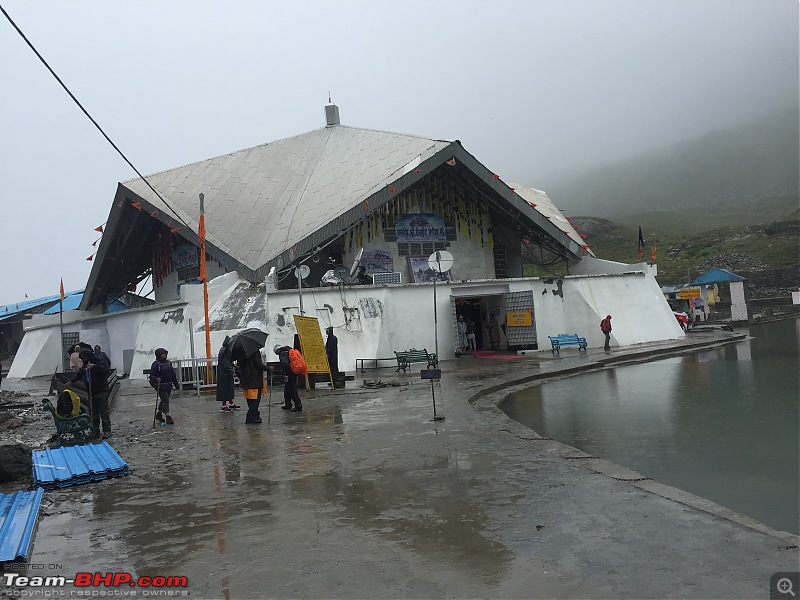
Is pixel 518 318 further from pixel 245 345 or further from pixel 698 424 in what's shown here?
pixel 698 424

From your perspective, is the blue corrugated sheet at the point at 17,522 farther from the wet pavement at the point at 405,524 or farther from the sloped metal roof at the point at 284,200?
the sloped metal roof at the point at 284,200

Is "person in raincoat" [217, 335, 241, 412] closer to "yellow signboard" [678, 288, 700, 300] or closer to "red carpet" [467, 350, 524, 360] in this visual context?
"red carpet" [467, 350, 524, 360]

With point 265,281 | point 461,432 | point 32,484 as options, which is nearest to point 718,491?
point 461,432

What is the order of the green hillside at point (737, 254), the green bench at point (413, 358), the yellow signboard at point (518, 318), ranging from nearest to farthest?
the green bench at point (413, 358), the yellow signboard at point (518, 318), the green hillside at point (737, 254)

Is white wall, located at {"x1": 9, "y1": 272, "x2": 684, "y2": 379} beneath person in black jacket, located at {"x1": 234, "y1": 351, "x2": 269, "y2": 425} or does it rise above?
above

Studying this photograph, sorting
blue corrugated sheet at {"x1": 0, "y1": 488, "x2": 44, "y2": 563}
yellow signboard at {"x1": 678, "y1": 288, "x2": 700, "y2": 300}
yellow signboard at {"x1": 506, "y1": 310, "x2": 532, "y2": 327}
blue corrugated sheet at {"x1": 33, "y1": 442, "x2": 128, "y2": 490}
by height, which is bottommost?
blue corrugated sheet at {"x1": 0, "y1": 488, "x2": 44, "y2": 563}

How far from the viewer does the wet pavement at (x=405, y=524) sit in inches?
152

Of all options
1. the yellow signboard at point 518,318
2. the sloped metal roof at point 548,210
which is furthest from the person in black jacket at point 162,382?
the sloped metal roof at point 548,210

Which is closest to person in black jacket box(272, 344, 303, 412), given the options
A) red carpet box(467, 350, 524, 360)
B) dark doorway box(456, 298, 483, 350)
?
red carpet box(467, 350, 524, 360)

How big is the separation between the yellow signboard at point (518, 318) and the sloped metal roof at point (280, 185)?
628cm

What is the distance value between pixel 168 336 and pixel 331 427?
42.1ft

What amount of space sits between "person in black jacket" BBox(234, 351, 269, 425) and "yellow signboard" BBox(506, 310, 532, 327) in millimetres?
13416

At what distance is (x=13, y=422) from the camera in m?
12.8

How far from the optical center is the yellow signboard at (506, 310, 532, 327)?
22828 millimetres
